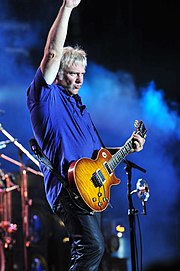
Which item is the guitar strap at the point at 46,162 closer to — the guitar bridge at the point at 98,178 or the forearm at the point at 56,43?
the guitar bridge at the point at 98,178

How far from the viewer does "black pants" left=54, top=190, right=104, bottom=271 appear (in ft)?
6.72


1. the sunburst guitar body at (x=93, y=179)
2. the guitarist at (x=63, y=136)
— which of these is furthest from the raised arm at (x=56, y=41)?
the sunburst guitar body at (x=93, y=179)

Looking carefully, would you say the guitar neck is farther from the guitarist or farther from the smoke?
the smoke

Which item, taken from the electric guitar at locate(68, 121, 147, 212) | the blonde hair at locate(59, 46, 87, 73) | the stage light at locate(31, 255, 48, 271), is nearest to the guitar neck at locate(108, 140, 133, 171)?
the electric guitar at locate(68, 121, 147, 212)

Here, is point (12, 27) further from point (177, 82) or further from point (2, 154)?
point (177, 82)

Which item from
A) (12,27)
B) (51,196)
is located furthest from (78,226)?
(12,27)

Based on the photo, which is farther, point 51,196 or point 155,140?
point 155,140

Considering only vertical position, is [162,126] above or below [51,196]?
above

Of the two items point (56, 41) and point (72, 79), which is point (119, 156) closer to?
point (72, 79)

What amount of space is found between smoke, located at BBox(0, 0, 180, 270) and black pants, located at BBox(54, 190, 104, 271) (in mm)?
2280

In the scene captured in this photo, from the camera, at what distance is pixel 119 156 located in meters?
2.47

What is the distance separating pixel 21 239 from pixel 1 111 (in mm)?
1388

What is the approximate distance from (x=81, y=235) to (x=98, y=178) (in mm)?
286

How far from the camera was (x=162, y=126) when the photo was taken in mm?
4402
